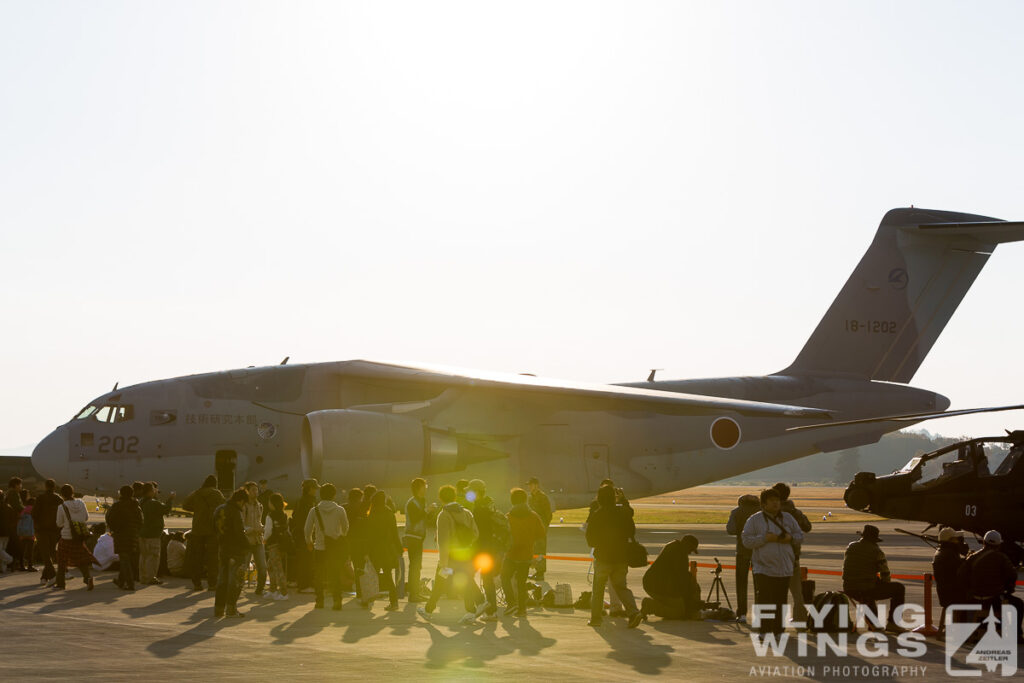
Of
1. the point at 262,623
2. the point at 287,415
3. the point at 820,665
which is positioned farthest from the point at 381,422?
the point at 820,665

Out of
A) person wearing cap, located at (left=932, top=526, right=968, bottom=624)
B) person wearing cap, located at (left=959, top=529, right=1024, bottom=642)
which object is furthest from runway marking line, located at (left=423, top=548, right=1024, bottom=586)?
person wearing cap, located at (left=959, top=529, right=1024, bottom=642)

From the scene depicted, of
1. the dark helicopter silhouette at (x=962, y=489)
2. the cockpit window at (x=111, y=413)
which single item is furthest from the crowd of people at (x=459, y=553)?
the cockpit window at (x=111, y=413)

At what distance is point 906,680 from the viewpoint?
387 inches

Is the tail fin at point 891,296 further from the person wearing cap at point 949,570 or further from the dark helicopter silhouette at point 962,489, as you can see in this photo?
the person wearing cap at point 949,570

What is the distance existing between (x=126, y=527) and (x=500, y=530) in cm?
617

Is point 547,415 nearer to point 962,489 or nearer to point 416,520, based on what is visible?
point 962,489

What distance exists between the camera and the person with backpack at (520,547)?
45.4 feet

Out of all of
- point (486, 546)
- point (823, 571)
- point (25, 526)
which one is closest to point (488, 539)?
point (486, 546)

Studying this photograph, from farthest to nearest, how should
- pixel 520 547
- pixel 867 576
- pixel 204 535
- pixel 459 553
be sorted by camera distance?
pixel 204 535, pixel 459 553, pixel 520 547, pixel 867 576

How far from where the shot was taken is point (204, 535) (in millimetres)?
17172

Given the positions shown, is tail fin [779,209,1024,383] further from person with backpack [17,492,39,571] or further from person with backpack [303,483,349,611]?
person with backpack [17,492,39,571]

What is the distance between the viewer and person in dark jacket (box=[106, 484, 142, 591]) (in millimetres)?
16688

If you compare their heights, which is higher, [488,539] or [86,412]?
[86,412]

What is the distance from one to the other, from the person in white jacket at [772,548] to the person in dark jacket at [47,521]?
444 inches
